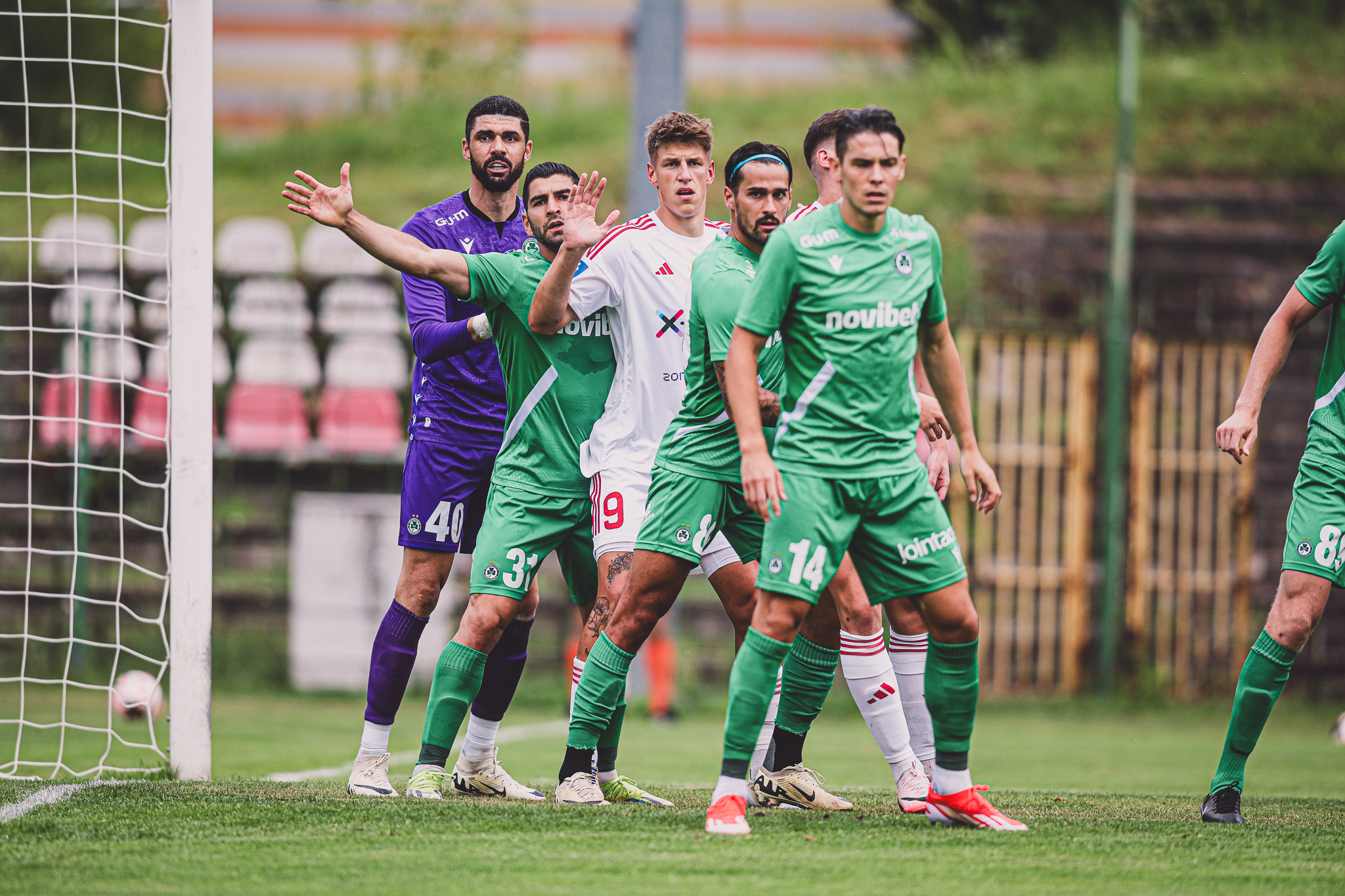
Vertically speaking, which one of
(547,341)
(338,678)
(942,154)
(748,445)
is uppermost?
(942,154)

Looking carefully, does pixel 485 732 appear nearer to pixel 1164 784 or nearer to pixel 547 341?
pixel 547 341

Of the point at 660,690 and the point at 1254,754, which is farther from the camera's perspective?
the point at 660,690

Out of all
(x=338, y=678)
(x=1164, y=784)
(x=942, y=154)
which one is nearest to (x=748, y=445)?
(x=1164, y=784)

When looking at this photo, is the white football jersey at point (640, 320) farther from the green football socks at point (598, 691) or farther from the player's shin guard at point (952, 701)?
the player's shin guard at point (952, 701)

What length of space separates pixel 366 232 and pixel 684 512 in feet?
5.12

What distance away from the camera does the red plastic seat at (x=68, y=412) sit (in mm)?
13172

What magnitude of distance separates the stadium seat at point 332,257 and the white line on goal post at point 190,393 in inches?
321

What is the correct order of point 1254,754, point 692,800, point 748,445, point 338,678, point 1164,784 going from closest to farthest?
1. point 748,445
2. point 692,800
3. point 1164,784
4. point 1254,754
5. point 338,678

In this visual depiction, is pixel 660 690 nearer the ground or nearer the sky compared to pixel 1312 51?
nearer the ground

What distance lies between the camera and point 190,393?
5957 millimetres

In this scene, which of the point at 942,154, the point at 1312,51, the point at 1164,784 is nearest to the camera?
the point at 1164,784

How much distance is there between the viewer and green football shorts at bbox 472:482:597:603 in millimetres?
5375

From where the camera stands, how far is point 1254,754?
8930 millimetres

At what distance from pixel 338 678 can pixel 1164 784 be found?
310 inches
